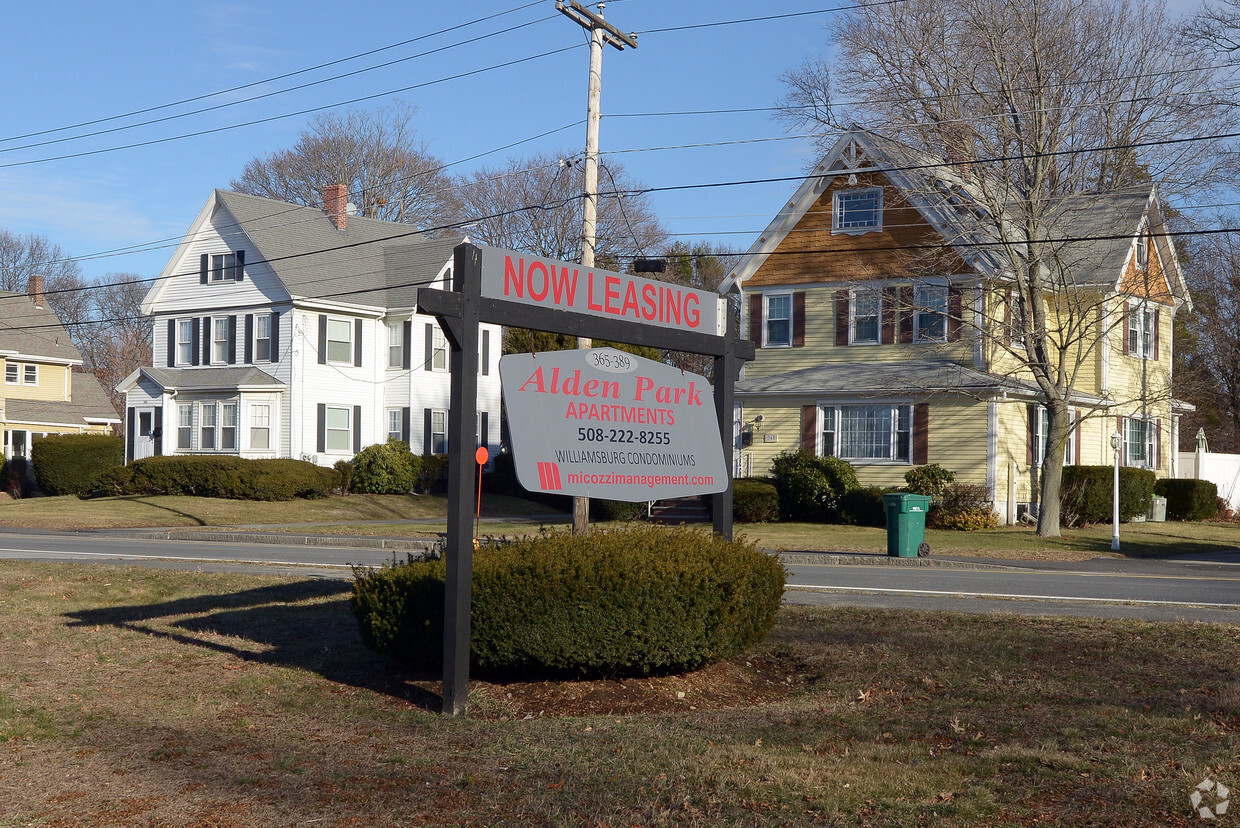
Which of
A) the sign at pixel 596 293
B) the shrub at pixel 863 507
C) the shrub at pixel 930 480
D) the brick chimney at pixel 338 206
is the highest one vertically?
the brick chimney at pixel 338 206

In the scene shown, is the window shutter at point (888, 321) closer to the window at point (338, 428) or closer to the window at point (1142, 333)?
the window at point (1142, 333)

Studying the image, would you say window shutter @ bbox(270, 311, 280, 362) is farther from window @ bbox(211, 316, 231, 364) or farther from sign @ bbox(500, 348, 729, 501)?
sign @ bbox(500, 348, 729, 501)

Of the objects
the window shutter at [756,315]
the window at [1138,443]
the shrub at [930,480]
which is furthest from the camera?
the window at [1138,443]

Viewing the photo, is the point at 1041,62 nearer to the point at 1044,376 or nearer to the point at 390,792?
the point at 1044,376

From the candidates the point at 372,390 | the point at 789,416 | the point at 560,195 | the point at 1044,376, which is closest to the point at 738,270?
the point at 789,416

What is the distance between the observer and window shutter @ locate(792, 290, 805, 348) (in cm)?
3180

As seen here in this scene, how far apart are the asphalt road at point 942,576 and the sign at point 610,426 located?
4.10 metres

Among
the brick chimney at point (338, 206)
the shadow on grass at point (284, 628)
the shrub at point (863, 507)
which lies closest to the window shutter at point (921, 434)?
the shrub at point (863, 507)

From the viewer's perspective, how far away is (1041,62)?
968 inches

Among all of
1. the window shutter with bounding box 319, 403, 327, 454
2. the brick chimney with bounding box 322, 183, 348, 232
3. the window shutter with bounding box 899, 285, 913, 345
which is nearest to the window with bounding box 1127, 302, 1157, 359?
the window shutter with bounding box 899, 285, 913, 345

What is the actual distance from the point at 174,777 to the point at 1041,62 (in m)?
23.8

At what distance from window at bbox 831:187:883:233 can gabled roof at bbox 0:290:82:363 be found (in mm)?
36901

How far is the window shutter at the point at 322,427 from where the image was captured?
132ft

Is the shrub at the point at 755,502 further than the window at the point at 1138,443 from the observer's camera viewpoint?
No
